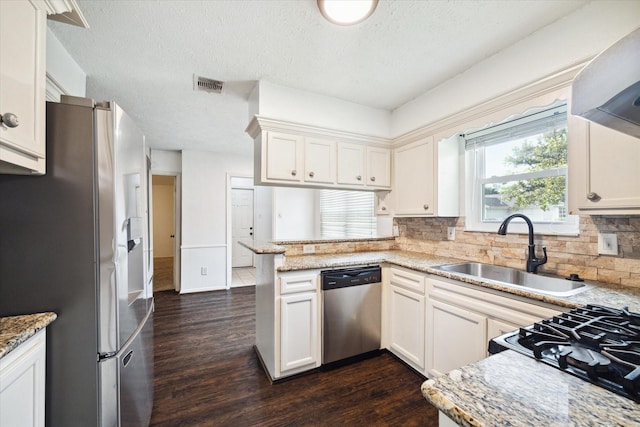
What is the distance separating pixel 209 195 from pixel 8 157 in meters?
3.97

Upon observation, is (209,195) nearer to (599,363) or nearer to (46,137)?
(46,137)

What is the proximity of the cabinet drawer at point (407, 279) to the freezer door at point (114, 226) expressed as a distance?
191cm

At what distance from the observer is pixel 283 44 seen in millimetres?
1896

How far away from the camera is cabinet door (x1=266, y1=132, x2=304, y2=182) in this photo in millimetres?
2381

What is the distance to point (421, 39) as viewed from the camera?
1.85 m

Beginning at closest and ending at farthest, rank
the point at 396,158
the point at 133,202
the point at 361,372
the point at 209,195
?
the point at 133,202, the point at 361,372, the point at 396,158, the point at 209,195

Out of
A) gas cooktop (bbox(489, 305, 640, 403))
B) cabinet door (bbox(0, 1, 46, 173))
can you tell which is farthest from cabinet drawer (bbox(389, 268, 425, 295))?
cabinet door (bbox(0, 1, 46, 173))

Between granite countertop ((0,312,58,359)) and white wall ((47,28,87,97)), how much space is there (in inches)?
→ 61.0

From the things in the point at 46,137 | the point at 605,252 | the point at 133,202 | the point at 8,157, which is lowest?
the point at 605,252

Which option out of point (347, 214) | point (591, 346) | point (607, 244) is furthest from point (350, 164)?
point (591, 346)

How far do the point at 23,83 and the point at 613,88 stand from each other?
1.92 m

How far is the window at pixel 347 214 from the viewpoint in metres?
3.82

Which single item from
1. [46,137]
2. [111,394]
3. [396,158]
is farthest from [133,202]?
[396,158]

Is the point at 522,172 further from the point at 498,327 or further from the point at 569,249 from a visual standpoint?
the point at 498,327
